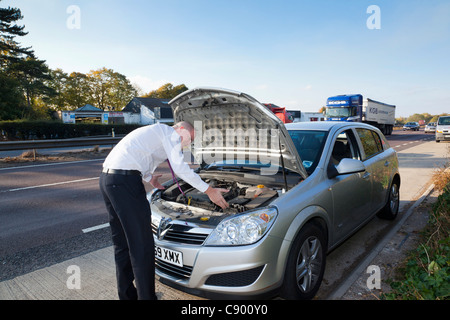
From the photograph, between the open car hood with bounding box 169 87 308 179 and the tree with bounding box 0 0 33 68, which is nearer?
the open car hood with bounding box 169 87 308 179

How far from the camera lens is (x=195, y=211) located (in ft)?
8.63

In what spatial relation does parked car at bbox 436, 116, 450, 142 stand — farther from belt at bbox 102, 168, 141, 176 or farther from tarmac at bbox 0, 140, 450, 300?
belt at bbox 102, 168, 141, 176

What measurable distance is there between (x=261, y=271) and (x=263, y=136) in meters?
1.43

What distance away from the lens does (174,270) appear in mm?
2324

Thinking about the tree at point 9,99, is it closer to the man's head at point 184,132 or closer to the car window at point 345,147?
the man's head at point 184,132

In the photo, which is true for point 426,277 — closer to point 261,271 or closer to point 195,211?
point 261,271

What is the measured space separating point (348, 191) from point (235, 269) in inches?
67.9

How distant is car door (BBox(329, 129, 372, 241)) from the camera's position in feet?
9.60

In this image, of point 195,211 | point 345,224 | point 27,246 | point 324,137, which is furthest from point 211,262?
point 27,246

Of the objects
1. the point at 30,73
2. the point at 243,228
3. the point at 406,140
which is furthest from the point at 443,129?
the point at 30,73

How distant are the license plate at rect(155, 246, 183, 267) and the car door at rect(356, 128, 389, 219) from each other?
250 cm

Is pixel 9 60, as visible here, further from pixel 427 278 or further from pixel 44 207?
pixel 427 278

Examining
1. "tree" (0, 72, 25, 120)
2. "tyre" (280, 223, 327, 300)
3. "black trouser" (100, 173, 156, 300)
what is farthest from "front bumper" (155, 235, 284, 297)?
"tree" (0, 72, 25, 120)

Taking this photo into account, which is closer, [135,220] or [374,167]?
[135,220]
